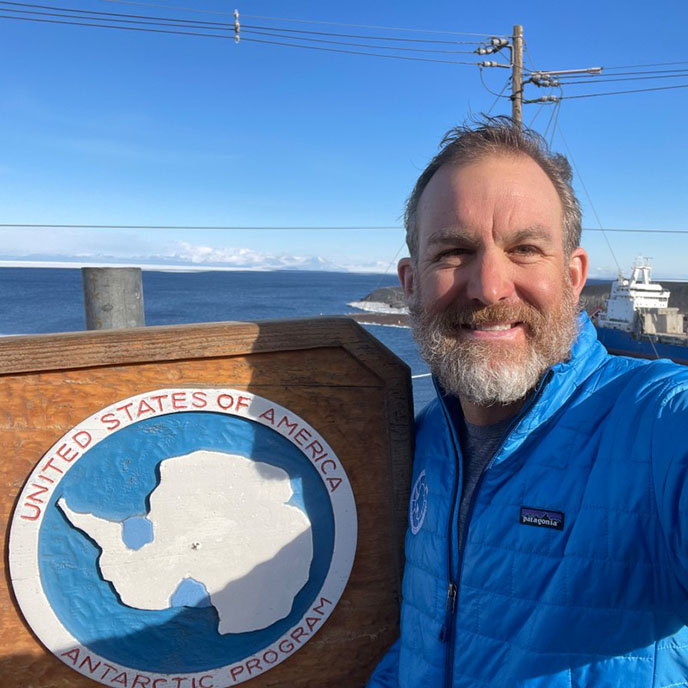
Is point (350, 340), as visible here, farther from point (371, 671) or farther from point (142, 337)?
point (371, 671)

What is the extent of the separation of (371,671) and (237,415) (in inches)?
33.0

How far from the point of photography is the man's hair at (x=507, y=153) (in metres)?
1.32

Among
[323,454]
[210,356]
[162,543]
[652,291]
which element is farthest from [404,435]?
[652,291]

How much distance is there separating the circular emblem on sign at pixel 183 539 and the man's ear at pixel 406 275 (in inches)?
18.6

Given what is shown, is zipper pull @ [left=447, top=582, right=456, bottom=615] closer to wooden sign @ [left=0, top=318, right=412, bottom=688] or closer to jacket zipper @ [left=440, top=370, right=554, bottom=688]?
jacket zipper @ [left=440, top=370, right=554, bottom=688]

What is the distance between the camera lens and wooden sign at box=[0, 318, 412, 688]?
1306 millimetres

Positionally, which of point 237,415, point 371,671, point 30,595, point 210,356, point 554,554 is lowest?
point 371,671

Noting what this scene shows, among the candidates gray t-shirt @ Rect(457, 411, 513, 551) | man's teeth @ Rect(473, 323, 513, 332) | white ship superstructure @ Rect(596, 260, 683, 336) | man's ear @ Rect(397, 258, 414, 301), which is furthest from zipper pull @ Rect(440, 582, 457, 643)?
white ship superstructure @ Rect(596, 260, 683, 336)

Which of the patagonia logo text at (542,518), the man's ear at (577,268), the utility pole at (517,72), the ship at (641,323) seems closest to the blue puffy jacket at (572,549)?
the patagonia logo text at (542,518)

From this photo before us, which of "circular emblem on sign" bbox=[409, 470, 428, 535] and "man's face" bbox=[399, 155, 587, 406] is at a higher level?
"man's face" bbox=[399, 155, 587, 406]

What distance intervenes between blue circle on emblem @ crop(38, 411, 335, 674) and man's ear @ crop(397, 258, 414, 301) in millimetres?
535

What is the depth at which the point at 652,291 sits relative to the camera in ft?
99.5

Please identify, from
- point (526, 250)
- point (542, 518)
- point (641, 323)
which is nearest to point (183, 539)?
point (542, 518)

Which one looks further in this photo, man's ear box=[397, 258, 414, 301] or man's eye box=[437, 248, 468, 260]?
man's ear box=[397, 258, 414, 301]
